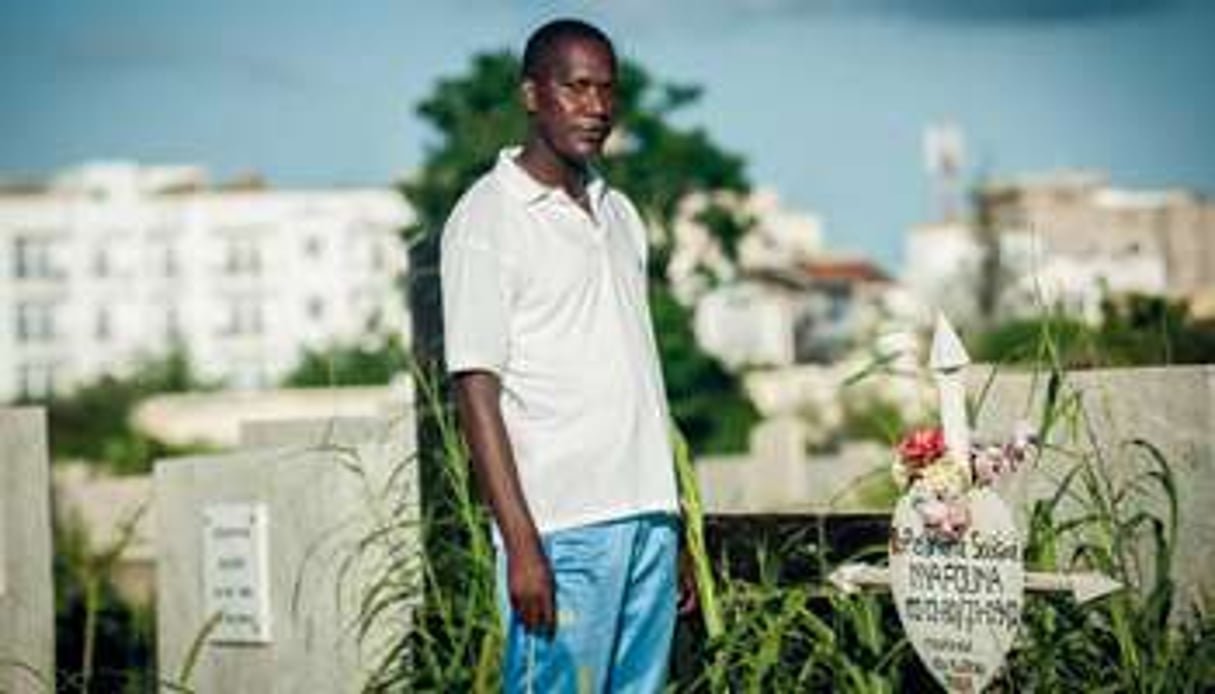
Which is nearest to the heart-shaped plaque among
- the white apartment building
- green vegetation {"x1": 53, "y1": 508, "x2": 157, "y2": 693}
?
green vegetation {"x1": 53, "y1": 508, "x2": 157, "y2": 693}

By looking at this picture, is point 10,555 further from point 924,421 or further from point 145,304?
point 145,304

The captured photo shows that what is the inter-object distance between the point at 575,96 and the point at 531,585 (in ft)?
2.91

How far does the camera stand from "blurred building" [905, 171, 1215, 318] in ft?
193

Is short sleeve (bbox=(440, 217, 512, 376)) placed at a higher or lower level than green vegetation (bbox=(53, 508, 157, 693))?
higher

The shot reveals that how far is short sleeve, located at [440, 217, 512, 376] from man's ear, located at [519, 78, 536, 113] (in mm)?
305

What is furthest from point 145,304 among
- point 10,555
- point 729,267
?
point 10,555

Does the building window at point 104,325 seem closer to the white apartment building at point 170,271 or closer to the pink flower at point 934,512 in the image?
the white apartment building at point 170,271

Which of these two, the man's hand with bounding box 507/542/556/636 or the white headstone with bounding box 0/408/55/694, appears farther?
the white headstone with bounding box 0/408/55/694

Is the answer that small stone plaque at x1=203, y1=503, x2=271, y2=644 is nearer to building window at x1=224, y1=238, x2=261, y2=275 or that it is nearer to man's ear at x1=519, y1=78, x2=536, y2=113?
man's ear at x1=519, y1=78, x2=536, y2=113

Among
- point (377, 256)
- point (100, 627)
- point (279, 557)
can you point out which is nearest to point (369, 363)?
point (100, 627)

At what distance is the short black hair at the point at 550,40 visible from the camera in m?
4.29

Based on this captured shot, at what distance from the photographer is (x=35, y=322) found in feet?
308

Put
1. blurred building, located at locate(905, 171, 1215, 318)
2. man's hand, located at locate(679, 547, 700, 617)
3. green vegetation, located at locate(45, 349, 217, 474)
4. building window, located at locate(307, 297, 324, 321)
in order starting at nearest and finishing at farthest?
man's hand, located at locate(679, 547, 700, 617) → green vegetation, located at locate(45, 349, 217, 474) → blurred building, located at locate(905, 171, 1215, 318) → building window, located at locate(307, 297, 324, 321)

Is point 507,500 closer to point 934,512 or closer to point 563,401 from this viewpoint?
point 563,401
